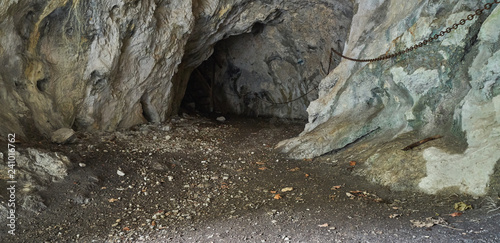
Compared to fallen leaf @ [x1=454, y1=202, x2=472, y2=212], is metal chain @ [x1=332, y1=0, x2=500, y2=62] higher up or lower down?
higher up

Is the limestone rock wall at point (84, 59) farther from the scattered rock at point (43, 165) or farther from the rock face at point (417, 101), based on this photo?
the rock face at point (417, 101)

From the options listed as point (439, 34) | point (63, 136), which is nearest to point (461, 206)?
point (439, 34)

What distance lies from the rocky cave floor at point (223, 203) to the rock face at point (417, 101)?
1.01 ft

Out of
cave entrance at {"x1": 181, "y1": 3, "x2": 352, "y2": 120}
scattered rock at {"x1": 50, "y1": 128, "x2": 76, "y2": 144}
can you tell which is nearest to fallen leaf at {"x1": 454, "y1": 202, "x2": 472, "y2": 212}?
scattered rock at {"x1": 50, "y1": 128, "x2": 76, "y2": 144}

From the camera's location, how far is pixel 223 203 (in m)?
4.79

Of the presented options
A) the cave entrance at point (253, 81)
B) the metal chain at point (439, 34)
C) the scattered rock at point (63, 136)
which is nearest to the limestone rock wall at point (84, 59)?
the scattered rock at point (63, 136)

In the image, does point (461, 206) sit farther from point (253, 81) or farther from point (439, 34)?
point (253, 81)

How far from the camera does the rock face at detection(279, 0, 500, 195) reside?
4.39m

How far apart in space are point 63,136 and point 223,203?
3.05 m

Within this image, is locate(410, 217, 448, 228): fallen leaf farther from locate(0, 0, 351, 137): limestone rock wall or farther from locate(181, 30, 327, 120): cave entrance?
locate(181, 30, 327, 120): cave entrance

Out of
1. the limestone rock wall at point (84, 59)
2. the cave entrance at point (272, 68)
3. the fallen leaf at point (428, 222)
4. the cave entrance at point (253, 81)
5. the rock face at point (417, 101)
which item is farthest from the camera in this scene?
the cave entrance at point (253, 81)

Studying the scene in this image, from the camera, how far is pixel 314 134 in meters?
6.67

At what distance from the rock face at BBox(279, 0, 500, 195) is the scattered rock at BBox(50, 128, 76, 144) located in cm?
358

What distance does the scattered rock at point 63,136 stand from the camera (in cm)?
609
